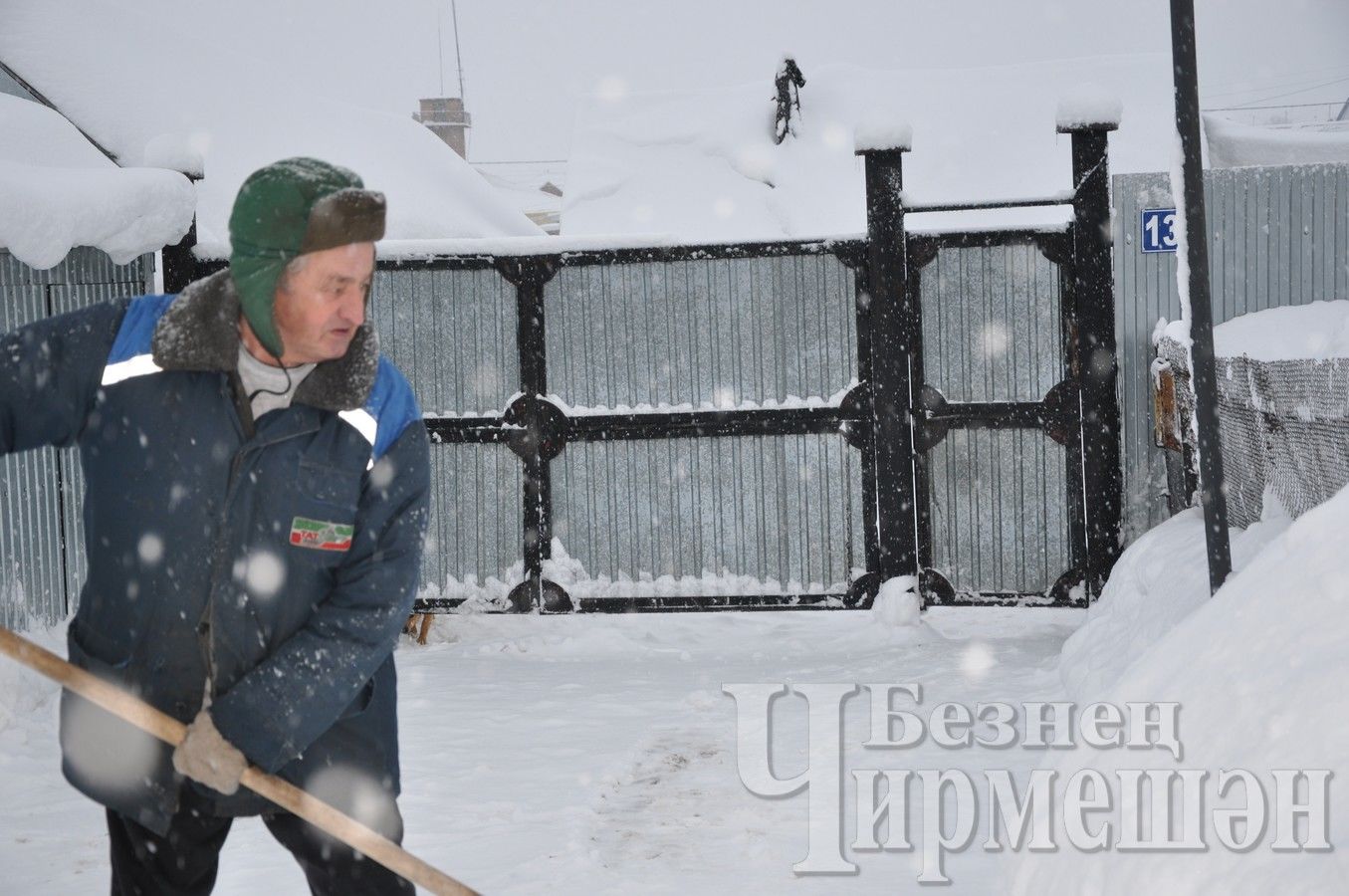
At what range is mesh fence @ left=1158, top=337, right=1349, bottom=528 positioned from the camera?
3863 millimetres

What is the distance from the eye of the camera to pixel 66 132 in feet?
25.6

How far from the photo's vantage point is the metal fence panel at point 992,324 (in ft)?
22.5

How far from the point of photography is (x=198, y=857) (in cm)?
264

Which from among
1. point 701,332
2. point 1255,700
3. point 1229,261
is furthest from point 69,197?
point 1229,261

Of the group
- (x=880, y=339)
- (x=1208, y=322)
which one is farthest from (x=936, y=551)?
(x=1208, y=322)

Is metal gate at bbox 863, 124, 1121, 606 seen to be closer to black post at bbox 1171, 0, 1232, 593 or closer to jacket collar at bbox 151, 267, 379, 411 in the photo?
black post at bbox 1171, 0, 1232, 593

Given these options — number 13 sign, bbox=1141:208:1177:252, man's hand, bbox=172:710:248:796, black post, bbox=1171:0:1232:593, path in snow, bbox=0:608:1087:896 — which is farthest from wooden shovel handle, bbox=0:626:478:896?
number 13 sign, bbox=1141:208:1177:252

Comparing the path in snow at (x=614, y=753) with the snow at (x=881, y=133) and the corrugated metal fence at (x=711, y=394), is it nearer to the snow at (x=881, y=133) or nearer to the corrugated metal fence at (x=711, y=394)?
the corrugated metal fence at (x=711, y=394)

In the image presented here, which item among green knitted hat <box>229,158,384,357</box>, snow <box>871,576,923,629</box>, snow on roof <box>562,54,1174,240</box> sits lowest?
snow <box>871,576,923,629</box>

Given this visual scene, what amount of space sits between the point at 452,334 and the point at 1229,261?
18.2ft

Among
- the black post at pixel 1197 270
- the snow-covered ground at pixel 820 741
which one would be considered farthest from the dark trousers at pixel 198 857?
the black post at pixel 1197 270

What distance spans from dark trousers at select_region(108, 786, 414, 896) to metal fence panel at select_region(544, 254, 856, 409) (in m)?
4.63

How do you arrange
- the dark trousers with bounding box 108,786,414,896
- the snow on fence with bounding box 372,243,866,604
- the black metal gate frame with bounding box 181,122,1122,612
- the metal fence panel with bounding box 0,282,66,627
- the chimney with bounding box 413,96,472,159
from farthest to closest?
1. the chimney with bounding box 413,96,472,159
2. the snow on fence with bounding box 372,243,866,604
3. the black metal gate frame with bounding box 181,122,1122,612
4. the metal fence panel with bounding box 0,282,66,627
5. the dark trousers with bounding box 108,786,414,896

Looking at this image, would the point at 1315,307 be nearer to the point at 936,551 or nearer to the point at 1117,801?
the point at 936,551
